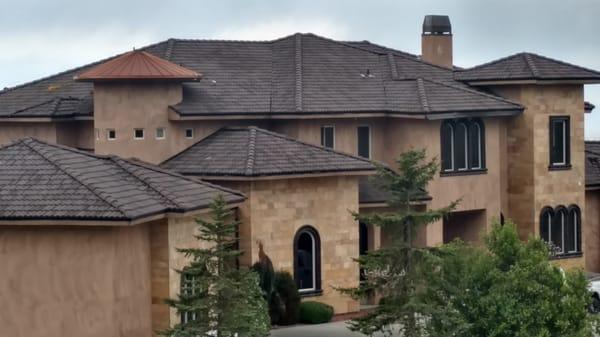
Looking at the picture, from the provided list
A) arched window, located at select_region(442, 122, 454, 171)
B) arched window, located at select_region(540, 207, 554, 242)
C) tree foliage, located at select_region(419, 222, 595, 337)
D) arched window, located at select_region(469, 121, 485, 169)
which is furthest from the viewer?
arched window, located at select_region(540, 207, 554, 242)

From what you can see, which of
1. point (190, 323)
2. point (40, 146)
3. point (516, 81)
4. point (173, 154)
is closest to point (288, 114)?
point (173, 154)

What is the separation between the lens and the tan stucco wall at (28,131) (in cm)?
5356

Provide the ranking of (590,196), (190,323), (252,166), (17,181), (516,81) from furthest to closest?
(590,196) < (516,81) < (252,166) < (17,181) < (190,323)

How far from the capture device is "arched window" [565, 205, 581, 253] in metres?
57.1

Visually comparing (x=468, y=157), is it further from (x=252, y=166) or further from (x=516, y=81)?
(x=252, y=166)

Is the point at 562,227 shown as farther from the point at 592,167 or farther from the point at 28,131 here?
the point at 28,131

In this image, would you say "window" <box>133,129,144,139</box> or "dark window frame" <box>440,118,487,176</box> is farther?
"dark window frame" <box>440,118,487,176</box>

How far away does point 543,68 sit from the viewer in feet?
183

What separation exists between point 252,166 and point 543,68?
13.0 meters

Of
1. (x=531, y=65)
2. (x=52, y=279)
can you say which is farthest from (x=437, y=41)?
(x=52, y=279)

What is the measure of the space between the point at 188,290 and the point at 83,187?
3.32 m

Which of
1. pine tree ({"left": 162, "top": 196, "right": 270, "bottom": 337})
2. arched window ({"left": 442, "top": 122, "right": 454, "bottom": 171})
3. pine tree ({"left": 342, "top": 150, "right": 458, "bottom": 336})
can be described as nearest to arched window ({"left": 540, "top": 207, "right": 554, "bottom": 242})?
arched window ({"left": 442, "top": 122, "right": 454, "bottom": 171})

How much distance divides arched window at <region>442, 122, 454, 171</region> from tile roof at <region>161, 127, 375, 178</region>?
521cm

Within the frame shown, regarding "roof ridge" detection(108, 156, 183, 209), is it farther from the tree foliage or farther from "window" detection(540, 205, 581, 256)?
"window" detection(540, 205, 581, 256)
